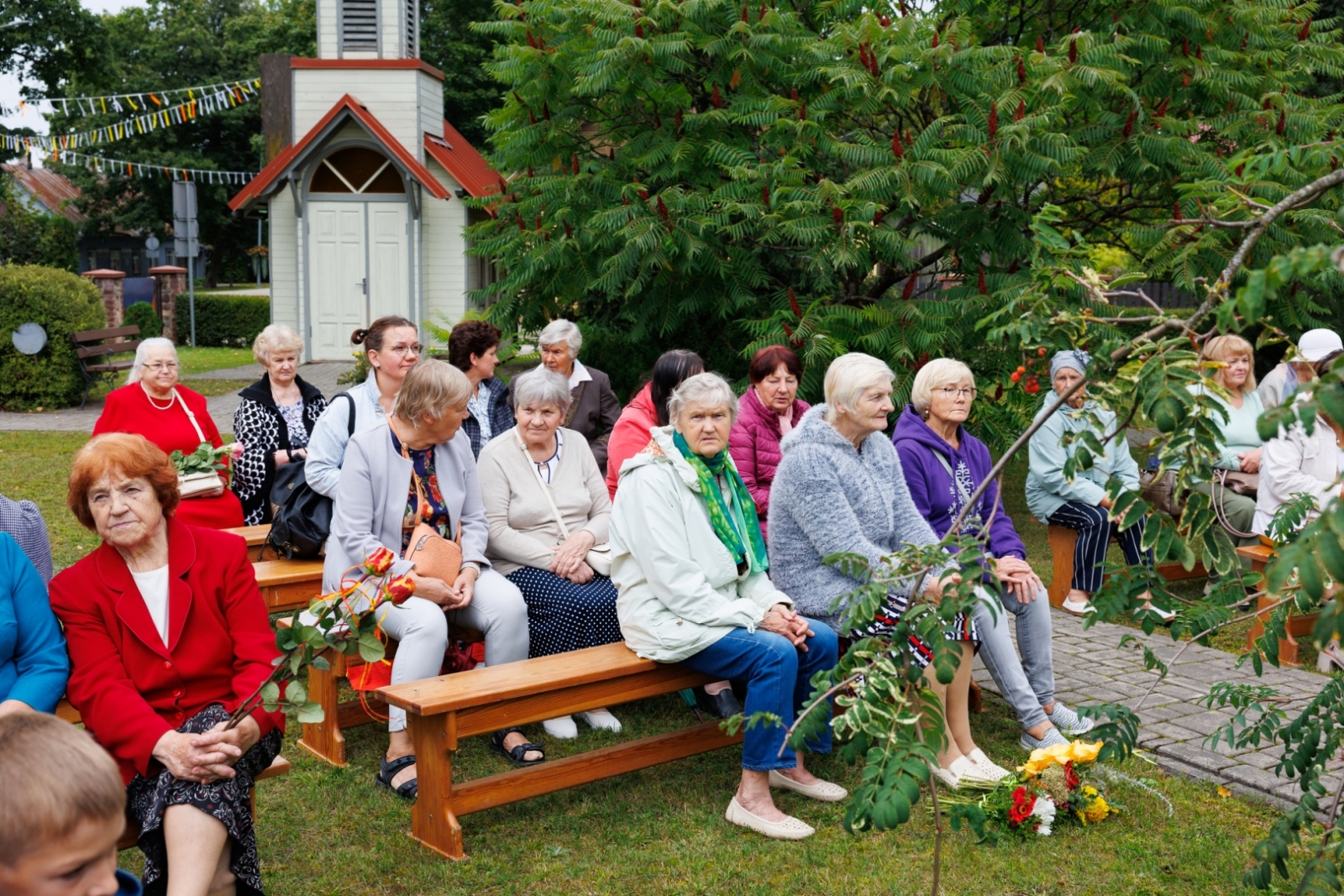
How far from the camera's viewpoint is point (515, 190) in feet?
35.4

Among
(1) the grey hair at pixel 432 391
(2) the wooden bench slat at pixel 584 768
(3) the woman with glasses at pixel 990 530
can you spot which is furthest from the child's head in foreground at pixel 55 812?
(3) the woman with glasses at pixel 990 530

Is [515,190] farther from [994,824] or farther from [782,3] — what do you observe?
[994,824]

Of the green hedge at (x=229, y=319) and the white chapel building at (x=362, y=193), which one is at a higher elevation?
the white chapel building at (x=362, y=193)

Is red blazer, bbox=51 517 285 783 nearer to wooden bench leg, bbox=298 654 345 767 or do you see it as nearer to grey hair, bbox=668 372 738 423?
wooden bench leg, bbox=298 654 345 767

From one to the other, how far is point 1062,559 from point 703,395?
433cm

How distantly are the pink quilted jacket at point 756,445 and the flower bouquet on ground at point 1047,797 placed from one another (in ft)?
7.83

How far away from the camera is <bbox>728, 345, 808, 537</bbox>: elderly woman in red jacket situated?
6844 millimetres

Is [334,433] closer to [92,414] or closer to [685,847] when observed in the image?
[685,847]

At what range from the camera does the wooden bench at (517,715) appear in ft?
14.8

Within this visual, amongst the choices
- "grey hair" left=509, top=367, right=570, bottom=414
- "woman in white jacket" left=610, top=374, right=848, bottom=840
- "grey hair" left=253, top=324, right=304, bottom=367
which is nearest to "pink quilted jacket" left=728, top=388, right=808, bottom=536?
"grey hair" left=509, top=367, right=570, bottom=414

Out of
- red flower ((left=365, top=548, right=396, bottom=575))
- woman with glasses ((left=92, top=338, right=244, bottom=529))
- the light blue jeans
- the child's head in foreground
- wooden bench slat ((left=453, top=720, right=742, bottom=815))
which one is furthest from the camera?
woman with glasses ((left=92, top=338, right=244, bottom=529))

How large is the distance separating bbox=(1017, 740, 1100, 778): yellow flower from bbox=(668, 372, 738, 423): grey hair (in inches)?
75.0

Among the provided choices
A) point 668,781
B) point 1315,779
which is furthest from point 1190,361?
point 668,781

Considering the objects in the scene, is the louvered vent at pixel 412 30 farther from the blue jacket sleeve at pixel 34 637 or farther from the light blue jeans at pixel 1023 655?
the blue jacket sleeve at pixel 34 637
